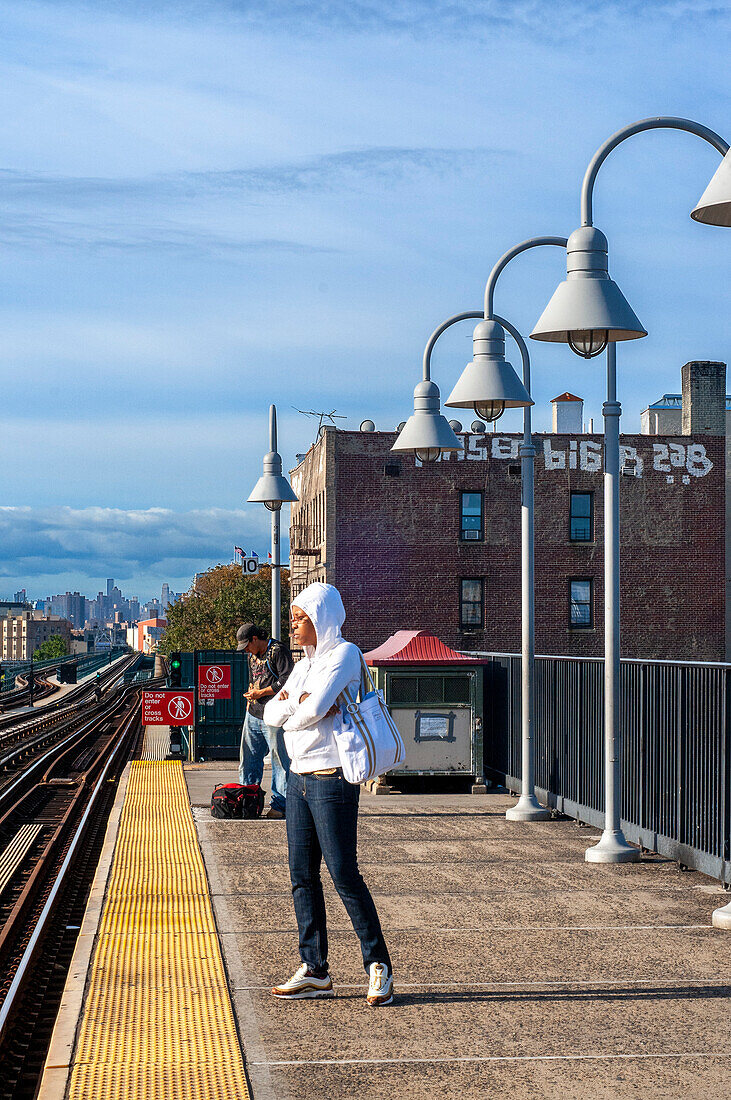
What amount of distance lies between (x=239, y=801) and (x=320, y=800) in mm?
7414

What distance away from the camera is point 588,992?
→ 6750 millimetres

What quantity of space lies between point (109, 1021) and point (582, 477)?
46176mm

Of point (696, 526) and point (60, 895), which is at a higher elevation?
point (696, 526)

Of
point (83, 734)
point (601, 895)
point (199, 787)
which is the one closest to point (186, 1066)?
point (601, 895)

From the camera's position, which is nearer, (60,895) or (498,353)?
(60,895)

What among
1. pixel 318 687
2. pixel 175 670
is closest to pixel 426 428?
pixel 318 687

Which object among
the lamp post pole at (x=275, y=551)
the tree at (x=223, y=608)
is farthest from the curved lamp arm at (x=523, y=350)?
the tree at (x=223, y=608)

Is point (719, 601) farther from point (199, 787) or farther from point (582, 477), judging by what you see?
point (199, 787)

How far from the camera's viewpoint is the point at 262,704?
12.9m

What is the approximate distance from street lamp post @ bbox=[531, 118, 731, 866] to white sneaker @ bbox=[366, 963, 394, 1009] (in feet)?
15.5

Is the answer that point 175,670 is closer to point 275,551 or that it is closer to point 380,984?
point 275,551

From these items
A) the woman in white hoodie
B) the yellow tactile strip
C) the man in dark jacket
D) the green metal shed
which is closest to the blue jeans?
the woman in white hoodie

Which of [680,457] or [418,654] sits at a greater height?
[680,457]

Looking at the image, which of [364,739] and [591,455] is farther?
[591,455]
